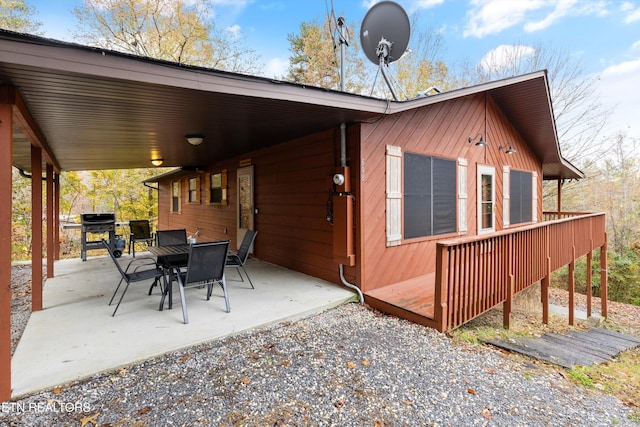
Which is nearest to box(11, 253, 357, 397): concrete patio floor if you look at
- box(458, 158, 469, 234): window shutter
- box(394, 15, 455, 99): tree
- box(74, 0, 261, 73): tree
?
box(458, 158, 469, 234): window shutter

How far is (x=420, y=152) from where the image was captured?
484 cm

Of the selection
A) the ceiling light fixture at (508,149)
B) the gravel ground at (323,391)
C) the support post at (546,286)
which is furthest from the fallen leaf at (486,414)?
the ceiling light fixture at (508,149)

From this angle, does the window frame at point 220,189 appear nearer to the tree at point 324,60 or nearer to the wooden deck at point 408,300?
the wooden deck at point 408,300

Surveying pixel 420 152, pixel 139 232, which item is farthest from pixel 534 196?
pixel 139 232

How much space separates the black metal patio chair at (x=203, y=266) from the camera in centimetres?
318

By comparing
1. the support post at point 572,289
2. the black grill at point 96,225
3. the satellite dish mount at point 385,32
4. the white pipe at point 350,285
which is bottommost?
the support post at point 572,289

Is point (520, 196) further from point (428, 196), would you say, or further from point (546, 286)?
point (428, 196)

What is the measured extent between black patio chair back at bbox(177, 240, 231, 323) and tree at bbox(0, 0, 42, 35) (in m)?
12.1

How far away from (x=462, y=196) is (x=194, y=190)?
291 inches

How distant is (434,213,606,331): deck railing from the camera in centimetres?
318

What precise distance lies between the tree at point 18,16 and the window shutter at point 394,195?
41.2 feet

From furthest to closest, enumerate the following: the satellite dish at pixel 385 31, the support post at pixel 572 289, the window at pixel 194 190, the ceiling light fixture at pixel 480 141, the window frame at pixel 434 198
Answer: the window at pixel 194 190
the support post at pixel 572 289
the ceiling light fixture at pixel 480 141
the satellite dish at pixel 385 31
the window frame at pixel 434 198

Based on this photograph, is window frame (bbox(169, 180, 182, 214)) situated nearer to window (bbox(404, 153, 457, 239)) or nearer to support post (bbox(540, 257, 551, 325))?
window (bbox(404, 153, 457, 239))

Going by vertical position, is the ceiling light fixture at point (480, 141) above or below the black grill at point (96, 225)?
above
